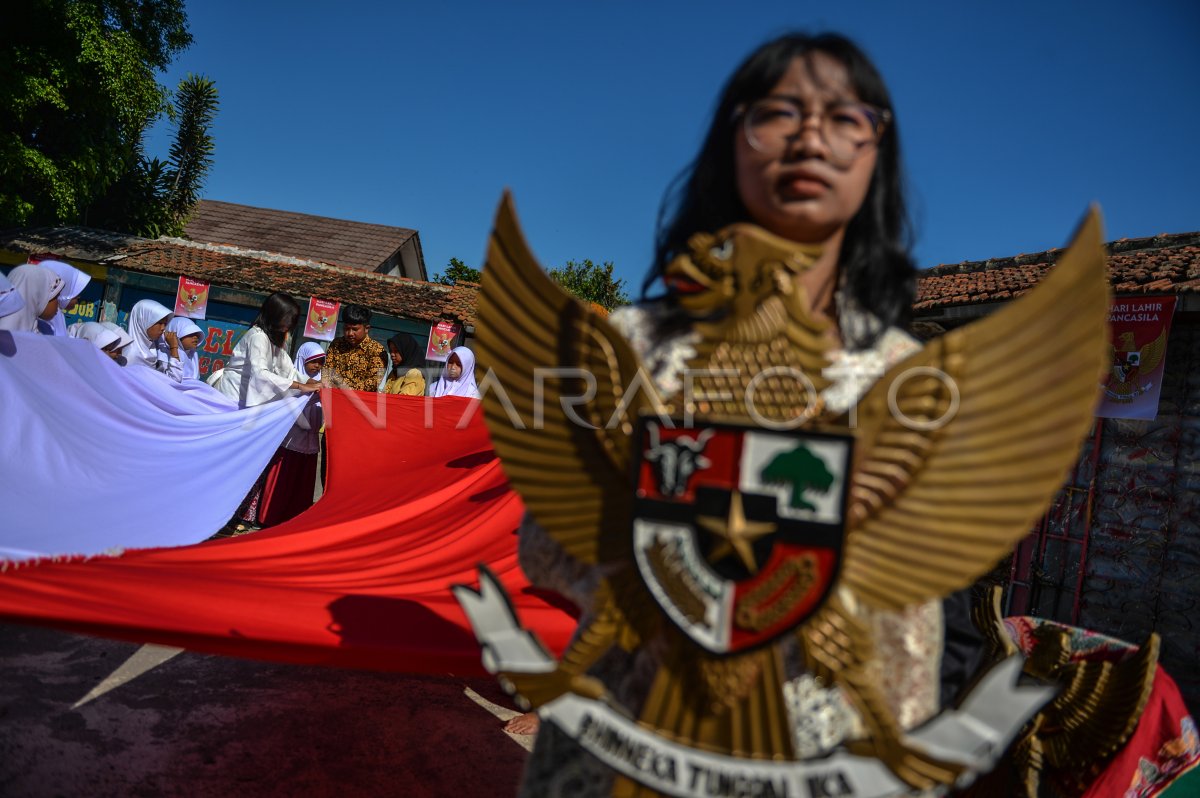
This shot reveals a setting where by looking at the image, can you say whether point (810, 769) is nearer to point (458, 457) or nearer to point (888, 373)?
point (888, 373)

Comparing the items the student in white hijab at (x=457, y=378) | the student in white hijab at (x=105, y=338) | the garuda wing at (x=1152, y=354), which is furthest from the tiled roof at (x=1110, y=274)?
the student in white hijab at (x=105, y=338)

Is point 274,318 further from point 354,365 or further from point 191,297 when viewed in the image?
point 191,297

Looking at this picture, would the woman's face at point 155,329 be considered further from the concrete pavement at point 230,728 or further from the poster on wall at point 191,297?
the poster on wall at point 191,297

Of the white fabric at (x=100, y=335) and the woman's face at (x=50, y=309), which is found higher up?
the woman's face at (x=50, y=309)

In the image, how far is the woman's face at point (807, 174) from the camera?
1.18 meters

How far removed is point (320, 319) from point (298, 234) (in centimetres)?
1257

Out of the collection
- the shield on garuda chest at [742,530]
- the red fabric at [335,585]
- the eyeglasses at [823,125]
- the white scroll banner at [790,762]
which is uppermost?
the eyeglasses at [823,125]

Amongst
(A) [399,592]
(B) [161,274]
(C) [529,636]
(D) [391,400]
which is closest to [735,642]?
(C) [529,636]

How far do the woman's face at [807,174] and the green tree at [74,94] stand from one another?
17752mm

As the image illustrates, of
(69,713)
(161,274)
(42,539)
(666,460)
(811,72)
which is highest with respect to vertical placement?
(161,274)

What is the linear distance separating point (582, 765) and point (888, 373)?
25.9 inches

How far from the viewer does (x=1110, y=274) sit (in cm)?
711

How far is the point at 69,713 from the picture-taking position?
305 cm

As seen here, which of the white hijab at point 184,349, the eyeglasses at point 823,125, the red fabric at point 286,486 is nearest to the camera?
the eyeglasses at point 823,125
